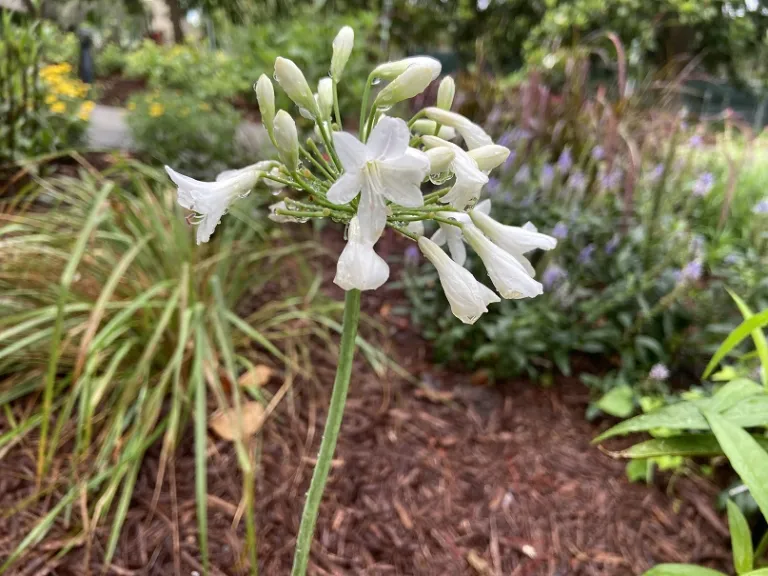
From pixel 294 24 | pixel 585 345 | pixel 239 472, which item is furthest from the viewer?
pixel 294 24

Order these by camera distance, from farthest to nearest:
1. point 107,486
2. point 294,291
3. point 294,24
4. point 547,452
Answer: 1. point 294,24
2. point 294,291
3. point 547,452
4. point 107,486

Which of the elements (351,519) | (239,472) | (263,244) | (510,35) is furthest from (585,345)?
(510,35)

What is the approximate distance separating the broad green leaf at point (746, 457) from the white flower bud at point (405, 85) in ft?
3.14

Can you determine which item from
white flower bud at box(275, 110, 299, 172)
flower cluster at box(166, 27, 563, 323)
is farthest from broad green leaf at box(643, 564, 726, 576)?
white flower bud at box(275, 110, 299, 172)

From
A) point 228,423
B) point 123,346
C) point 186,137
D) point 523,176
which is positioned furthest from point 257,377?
point 186,137

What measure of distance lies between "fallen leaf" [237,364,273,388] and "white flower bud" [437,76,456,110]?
4.56 ft

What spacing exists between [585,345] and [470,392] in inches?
21.8

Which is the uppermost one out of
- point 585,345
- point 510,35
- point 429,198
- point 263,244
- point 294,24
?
point 429,198

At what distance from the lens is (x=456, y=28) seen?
1341cm

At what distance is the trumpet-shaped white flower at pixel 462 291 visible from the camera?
2.81 ft

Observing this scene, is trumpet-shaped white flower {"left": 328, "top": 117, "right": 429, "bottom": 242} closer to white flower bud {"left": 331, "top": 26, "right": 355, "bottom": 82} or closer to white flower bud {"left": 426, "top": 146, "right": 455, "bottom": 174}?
white flower bud {"left": 426, "top": 146, "right": 455, "bottom": 174}

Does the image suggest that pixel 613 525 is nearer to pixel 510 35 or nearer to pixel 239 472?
pixel 239 472

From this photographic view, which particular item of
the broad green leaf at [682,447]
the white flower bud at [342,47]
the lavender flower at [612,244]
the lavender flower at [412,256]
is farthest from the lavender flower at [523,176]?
the white flower bud at [342,47]

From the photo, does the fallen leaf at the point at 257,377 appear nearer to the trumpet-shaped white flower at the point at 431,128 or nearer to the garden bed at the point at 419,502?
the garden bed at the point at 419,502
